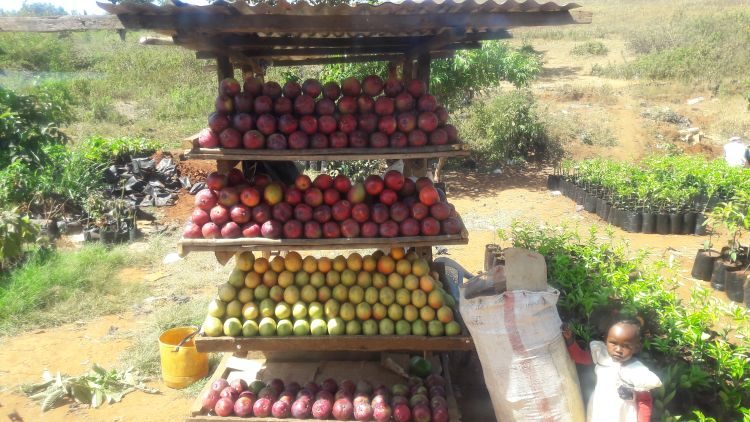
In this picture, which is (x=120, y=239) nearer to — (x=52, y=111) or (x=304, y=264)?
(x=52, y=111)

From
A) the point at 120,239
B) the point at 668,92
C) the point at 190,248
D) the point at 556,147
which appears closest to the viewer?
the point at 190,248

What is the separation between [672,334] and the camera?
3465 millimetres

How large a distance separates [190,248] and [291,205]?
2.43 ft

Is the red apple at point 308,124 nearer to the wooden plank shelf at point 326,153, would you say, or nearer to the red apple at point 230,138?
the wooden plank shelf at point 326,153

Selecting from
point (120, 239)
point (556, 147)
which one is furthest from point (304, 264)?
point (556, 147)

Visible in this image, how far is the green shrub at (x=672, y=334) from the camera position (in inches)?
123

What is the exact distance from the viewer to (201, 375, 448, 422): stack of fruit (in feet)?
11.2

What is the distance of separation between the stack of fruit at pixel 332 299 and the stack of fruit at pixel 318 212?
37 centimetres

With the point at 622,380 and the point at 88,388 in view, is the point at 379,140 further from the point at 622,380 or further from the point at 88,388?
the point at 88,388

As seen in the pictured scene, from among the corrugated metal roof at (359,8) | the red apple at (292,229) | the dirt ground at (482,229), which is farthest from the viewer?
the dirt ground at (482,229)

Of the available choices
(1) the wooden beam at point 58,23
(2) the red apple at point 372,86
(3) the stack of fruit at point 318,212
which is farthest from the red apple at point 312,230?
(1) the wooden beam at point 58,23

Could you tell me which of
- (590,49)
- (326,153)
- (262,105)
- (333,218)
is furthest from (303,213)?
(590,49)

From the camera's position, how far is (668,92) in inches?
819

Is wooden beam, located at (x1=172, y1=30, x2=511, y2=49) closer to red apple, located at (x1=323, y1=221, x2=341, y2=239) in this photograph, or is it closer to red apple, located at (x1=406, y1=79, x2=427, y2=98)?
red apple, located at (x1=406, y1=79, x2=427, y2=98)
